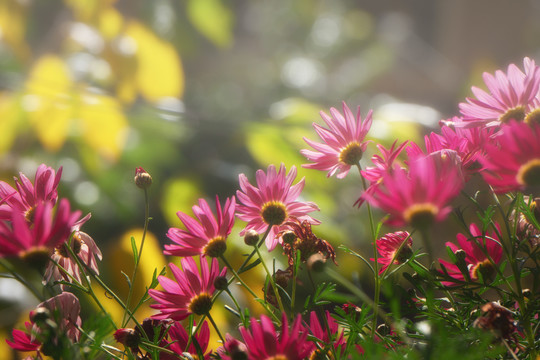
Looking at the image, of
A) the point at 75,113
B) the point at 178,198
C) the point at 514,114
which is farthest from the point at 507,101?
the point at 75,113

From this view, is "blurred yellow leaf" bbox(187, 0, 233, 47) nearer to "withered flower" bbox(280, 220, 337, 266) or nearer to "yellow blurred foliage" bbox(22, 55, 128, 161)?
"yellow blurred foliage" bbox(22, 55, 128, 161)

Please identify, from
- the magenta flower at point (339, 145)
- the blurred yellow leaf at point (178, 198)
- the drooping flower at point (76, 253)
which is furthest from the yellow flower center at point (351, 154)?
the blurred yellow leaf at point (178, 198)

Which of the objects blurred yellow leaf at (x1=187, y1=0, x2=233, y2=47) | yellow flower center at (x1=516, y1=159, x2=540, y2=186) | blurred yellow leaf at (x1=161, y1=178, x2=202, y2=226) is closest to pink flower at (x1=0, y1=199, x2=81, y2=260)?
yellow flower center at (x1=516, y1=159, x2=540, y2=186)

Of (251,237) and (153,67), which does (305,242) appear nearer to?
(251,237)

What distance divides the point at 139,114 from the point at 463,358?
2.82 ft

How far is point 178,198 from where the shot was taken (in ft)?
2.47

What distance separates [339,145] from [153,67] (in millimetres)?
743

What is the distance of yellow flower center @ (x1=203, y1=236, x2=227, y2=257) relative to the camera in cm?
19

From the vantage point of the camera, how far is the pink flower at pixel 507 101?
198mm

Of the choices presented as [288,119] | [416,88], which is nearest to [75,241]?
[288,119]

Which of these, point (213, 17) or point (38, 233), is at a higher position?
point (213, 17)

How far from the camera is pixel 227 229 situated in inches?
7.6

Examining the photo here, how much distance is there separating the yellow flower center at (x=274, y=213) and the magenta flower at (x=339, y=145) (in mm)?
23

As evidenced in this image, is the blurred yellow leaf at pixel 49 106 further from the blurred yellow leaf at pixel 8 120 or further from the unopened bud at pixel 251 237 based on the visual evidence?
the unopened bud at pixel 251 237
